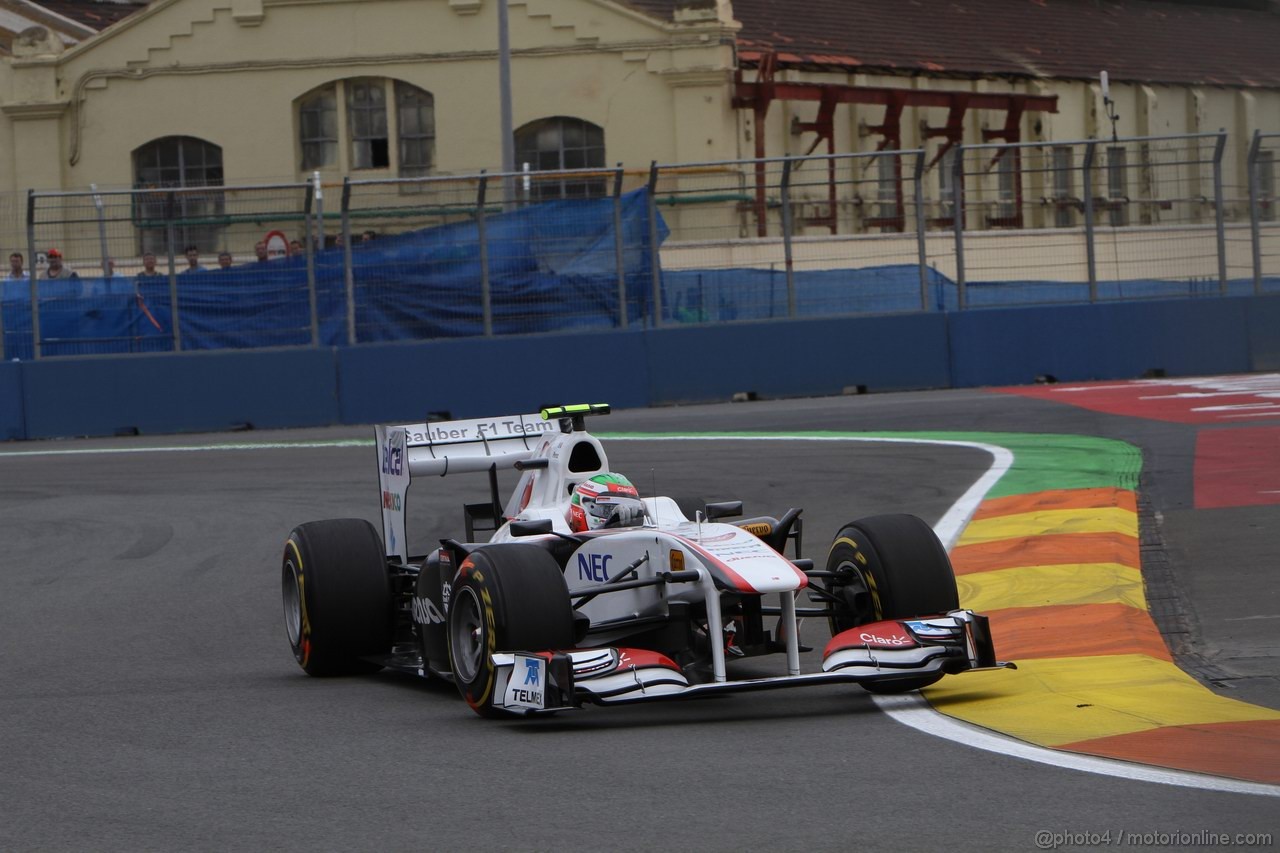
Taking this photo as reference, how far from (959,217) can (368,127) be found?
1725 centimetres

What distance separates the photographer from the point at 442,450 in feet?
29.3

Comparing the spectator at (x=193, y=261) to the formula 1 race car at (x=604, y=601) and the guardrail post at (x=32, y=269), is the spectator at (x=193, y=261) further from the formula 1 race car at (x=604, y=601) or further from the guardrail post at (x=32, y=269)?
the formula 1 race car at (x=604, y=601)

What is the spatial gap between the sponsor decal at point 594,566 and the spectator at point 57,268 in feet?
47.8

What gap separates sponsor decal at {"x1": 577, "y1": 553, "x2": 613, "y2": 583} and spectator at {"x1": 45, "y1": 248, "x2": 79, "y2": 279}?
47.8ft

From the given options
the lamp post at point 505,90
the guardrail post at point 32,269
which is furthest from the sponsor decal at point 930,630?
the lamp post at point 505,90

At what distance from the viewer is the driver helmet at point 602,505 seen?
306 inches

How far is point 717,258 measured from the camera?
21375 millimetres

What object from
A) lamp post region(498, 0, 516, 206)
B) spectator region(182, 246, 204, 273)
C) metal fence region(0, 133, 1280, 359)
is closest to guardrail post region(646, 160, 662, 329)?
metal fence region(0, 133, 1280, 359)

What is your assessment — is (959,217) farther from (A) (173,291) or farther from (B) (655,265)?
(A) (173,291)

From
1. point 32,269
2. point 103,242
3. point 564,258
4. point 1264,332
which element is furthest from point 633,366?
point 1264,332

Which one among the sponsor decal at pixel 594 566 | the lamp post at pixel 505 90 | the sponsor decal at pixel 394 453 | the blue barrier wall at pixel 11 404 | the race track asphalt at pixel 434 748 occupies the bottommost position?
the race track asphalt at pixel 434 748

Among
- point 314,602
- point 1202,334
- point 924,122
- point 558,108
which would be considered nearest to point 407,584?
point 314,602

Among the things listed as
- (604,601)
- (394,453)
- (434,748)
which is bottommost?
(434,748)

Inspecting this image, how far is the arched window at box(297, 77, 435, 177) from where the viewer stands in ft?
116
